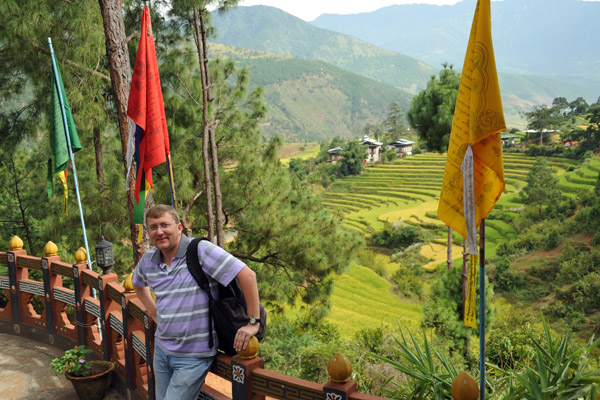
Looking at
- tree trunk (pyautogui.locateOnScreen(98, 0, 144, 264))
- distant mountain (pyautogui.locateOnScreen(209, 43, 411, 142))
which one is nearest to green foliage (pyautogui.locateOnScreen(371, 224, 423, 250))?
tree trunk (pyautogui.locateOnScreen(98, 0, 144, 264))

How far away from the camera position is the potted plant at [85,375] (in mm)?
3094

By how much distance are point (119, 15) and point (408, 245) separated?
107 feet

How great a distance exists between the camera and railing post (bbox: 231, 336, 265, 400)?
193cm

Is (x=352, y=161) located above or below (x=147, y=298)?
below

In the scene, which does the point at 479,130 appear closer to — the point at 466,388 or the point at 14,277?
the point at 466,388

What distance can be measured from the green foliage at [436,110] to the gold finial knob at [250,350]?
11.2 metres

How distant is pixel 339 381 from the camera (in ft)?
5.50

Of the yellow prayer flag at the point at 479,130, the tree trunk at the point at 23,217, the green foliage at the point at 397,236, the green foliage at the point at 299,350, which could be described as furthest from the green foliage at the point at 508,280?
the yellow prayer flag at the point at 479,130

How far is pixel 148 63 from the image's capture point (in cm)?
364

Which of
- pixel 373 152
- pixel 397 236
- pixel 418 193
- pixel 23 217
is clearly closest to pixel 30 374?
pixel 23 217

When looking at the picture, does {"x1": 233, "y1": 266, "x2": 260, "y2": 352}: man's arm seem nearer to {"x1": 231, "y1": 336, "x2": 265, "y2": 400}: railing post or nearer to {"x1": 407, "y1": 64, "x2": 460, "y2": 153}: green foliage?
{"x1": 231, "y1": 336, "x2": 265, "y2": 400}: railing post

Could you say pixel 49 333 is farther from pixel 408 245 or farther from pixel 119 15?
pixel 408 245

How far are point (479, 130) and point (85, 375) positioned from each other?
107 inches

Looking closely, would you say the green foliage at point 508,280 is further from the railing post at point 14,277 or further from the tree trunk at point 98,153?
the railing post at point 14,277
